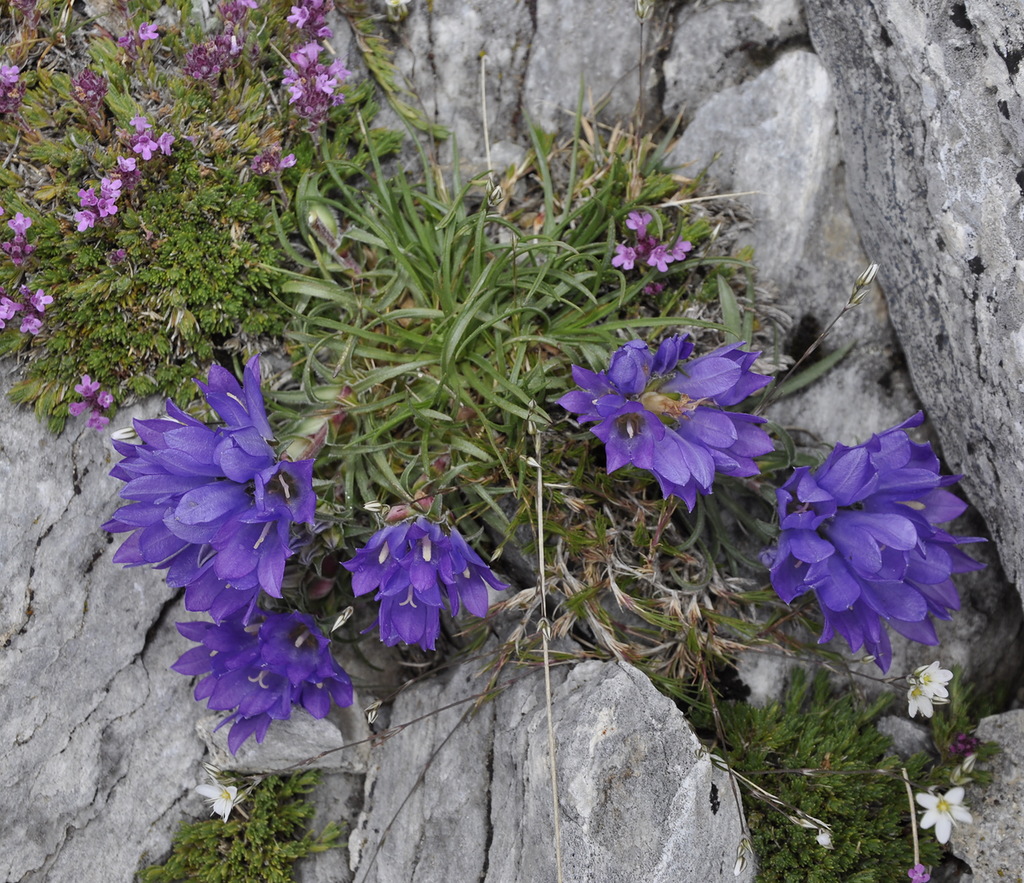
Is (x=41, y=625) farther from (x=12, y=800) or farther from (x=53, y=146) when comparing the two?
(x=53, y=146)

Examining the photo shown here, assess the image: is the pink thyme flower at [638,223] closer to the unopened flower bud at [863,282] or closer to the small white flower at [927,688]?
the unopened flower bud at [863,282]

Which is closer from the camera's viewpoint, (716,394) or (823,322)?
(716,394)

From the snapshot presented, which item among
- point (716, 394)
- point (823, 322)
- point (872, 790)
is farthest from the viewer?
point (823, 322)

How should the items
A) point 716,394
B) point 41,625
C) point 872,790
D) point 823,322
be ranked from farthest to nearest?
1. point 823,322
2. point 41,625
3. point 872,790
4. point 716,394

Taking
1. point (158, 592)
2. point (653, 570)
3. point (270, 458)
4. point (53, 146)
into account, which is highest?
point (53, 146)

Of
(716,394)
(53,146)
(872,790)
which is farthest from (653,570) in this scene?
(53,146)

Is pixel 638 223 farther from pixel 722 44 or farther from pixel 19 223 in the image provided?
pixel 19 223
